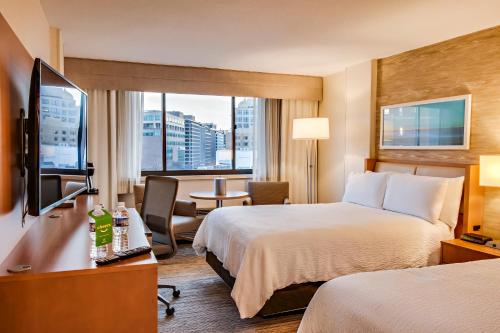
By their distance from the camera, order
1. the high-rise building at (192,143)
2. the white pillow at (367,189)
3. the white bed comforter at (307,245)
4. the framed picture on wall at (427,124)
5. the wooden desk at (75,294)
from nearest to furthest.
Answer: the wooden desk at (75,294) < the white bed comforter at (307,245) < the framed picture on wall at (427,124) < the white pillow at (367,189) < the high-rise building at (192,143)

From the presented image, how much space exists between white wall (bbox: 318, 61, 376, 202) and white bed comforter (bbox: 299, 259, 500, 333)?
2.77 metres

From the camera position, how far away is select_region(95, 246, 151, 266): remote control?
1614 millimetres

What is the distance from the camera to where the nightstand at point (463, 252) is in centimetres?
302

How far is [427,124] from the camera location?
13.3 feet

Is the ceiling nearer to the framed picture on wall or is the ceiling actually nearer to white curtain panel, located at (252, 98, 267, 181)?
the framed picture on wall

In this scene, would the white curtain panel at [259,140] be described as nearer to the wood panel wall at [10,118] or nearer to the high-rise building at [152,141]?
the high-rise building at [152,141]

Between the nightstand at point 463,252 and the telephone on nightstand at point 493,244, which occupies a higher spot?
the telephone on nightstand at point 493,244

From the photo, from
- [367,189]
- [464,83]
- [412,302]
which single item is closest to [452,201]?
[367,189]

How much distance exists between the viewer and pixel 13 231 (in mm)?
1824

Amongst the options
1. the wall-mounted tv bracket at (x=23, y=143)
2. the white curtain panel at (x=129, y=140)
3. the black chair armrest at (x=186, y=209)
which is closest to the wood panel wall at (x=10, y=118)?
the wall-mounted tv bracket at (x=23, y=143)

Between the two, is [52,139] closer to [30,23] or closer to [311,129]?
[30,23]

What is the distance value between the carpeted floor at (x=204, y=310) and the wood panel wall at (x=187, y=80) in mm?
2297

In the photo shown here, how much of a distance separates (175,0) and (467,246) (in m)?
2.96

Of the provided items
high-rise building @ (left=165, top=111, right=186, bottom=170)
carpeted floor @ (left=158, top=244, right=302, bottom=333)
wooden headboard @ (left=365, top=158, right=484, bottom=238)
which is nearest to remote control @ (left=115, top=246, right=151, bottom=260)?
carpeted floor @ (left=158, top=244, right=302, bottom=333)
